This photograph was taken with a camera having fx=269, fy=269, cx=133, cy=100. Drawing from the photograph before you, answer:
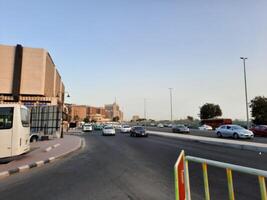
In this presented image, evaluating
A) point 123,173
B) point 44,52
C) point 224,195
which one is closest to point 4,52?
point 44,52

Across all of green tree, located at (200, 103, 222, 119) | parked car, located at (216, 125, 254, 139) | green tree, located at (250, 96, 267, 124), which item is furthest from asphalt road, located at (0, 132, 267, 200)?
green tree, located at (200, 103, 222, 119)

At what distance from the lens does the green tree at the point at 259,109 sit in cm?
5562

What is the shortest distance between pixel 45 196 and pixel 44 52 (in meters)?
63.4

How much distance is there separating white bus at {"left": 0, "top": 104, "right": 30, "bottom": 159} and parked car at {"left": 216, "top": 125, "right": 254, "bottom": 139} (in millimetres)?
25826

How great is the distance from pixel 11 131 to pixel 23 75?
55.6 meters

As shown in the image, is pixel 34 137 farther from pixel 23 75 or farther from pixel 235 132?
pixel 23 75

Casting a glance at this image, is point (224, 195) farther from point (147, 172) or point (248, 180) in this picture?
point (147, 172)

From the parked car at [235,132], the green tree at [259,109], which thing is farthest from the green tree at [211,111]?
the parked car at [235,132]

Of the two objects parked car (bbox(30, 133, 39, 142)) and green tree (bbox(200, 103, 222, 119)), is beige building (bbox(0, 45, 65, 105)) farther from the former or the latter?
green tree (bbox(200, 103, 222, 119))

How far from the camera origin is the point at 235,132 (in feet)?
106

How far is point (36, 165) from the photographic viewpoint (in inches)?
483

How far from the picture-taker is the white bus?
1239 cm

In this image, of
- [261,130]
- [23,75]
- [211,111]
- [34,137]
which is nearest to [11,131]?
[34,137]

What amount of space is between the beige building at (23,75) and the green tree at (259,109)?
43.0 metres
